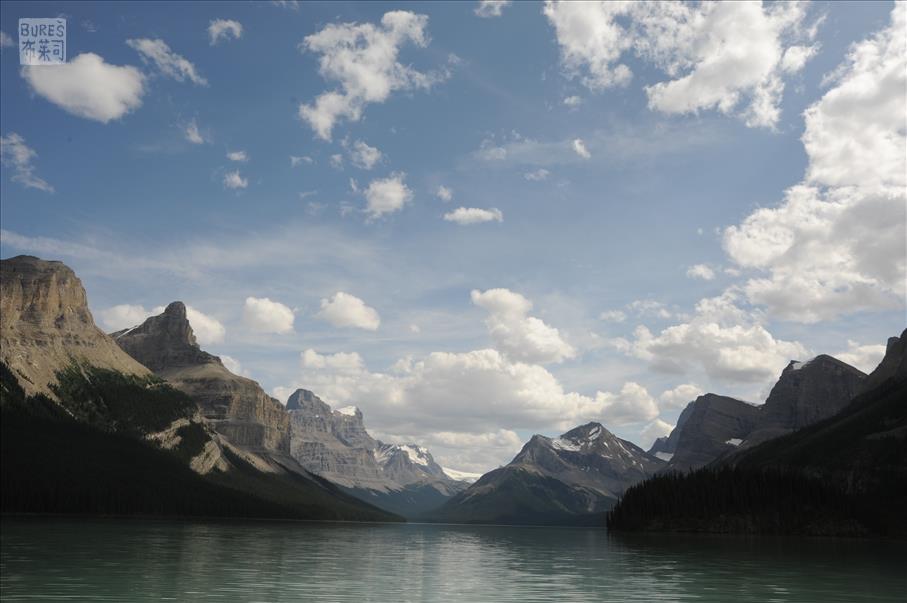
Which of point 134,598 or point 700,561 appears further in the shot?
point 700,561

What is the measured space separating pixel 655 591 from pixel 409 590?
22379 millimetres

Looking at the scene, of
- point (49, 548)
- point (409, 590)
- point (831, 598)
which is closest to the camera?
point (831, 598)

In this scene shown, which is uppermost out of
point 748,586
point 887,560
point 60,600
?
point 60,600

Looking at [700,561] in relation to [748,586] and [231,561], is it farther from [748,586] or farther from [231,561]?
[231,561]

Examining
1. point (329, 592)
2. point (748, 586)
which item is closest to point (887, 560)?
point (748, 586)

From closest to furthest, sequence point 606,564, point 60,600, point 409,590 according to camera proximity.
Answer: point 60,600
point 409,590
point 606,564

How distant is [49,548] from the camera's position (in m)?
100

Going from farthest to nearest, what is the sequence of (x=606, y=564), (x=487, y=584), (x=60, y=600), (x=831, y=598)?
(x=606, y=564) → (x=487, y=584) → (x=831, y=598) → (x=60, y=600)

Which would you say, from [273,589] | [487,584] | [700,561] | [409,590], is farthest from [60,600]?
[700,561]

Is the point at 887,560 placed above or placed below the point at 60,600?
below

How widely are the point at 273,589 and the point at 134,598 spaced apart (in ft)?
40.8

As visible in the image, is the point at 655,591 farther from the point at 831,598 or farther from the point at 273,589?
the point at 273,589

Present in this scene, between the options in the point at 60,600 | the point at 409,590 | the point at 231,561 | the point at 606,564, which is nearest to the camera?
the point at 60,600

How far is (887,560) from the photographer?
377ft
